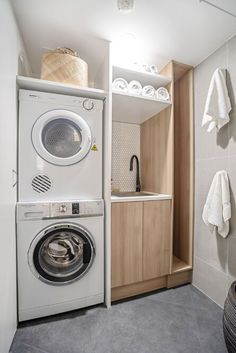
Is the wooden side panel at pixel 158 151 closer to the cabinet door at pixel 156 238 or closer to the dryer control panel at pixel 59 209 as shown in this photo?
the cabinet door at pixel 156 238

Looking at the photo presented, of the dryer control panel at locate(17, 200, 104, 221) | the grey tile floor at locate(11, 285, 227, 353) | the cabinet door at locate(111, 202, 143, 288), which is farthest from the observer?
the cabinet door at locate(111, 202, 143, 288)

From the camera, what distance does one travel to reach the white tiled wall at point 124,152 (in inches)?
90.3

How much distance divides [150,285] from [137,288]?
0.15 metres

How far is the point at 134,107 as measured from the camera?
1.88 m

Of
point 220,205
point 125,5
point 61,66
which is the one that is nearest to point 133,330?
point 220,205

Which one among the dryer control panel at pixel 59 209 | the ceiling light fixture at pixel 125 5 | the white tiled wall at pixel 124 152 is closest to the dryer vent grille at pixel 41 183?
the dryer control panel at pixel 59 209

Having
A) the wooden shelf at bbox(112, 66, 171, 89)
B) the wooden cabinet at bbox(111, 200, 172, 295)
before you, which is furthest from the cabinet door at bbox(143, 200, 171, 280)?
the wooden shelf at bbox(112, 66, 171, 89)

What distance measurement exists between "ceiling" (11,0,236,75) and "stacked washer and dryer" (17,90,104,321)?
1.77 ft

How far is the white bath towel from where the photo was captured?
1.43 m

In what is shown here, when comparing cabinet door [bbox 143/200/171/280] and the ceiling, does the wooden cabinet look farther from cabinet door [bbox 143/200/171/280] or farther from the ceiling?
the ceiling

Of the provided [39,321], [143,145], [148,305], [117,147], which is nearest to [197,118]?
[143,145]

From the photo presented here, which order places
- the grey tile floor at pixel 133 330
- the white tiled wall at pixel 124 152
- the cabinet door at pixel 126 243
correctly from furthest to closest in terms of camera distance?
the white tiled wall at pixel 124 152
the cabinet door at pixel 126 243
the grey tile floor at pixel 133 330

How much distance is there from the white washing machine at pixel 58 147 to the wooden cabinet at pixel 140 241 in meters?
0.33

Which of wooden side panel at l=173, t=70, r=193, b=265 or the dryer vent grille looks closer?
the dryer vent grille
